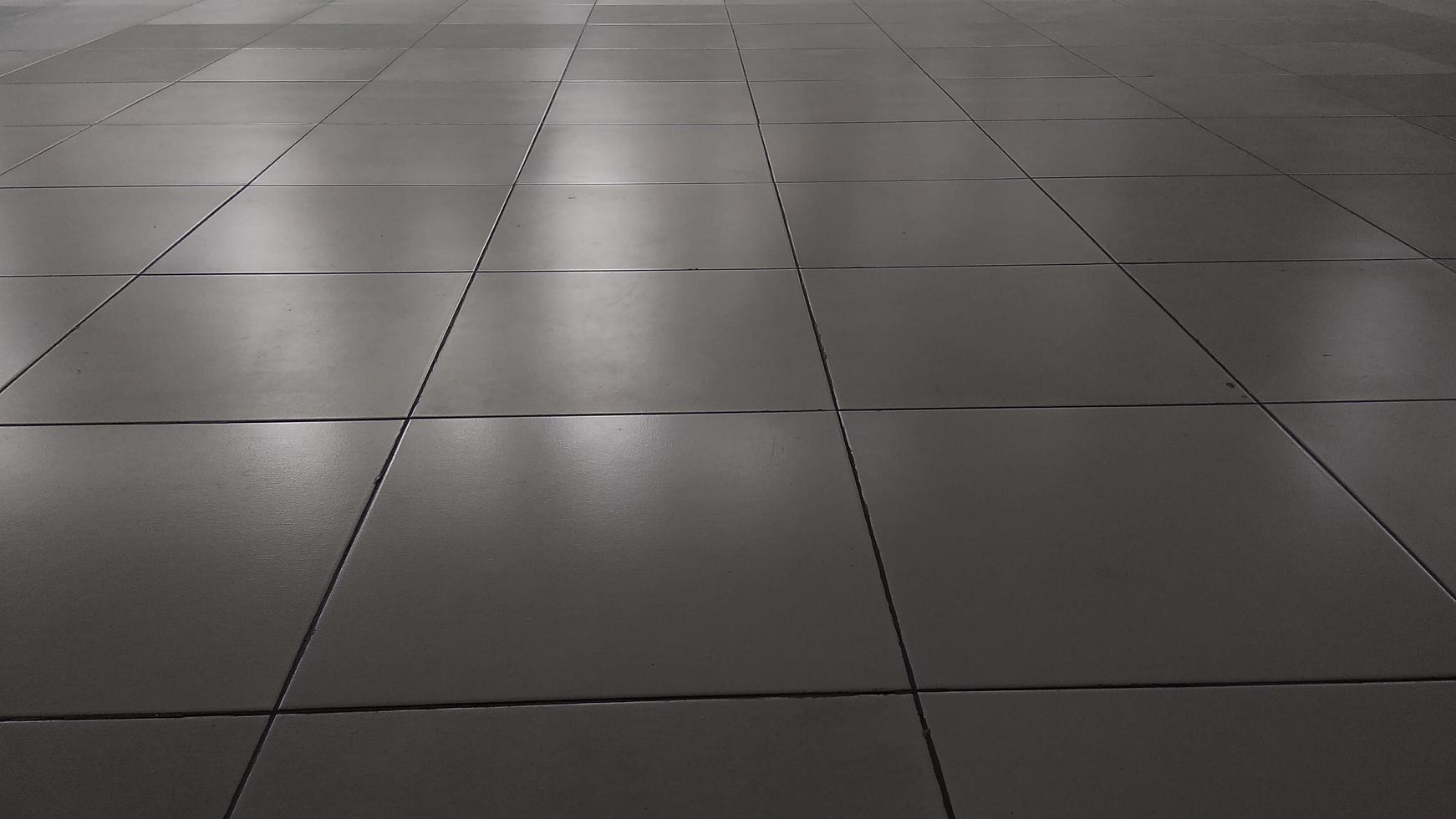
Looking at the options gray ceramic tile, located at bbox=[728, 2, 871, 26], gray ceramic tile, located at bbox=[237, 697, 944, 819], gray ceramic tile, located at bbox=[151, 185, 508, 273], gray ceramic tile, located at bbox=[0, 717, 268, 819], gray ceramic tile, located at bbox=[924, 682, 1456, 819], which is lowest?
gray ceramic tile, located at bbox=[924, 682, 1456, 819]

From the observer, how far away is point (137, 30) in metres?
6.17

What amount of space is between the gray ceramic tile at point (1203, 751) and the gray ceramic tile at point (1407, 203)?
207cm

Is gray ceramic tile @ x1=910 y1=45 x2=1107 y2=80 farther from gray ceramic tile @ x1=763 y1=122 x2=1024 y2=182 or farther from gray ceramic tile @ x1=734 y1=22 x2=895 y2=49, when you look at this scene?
gray ceramic tile @ x1=763 y1=122 x2=1024 y2=182

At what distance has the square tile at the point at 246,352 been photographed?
217 cm

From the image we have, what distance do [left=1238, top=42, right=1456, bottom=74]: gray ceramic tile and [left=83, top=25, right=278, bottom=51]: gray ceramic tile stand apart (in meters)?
5.55

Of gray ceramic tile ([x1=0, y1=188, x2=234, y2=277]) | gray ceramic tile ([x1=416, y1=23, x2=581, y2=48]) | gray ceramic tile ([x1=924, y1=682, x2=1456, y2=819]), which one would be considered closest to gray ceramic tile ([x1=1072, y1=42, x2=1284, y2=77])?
gray ceramic tile ([x1=416, y1=23, x2=581, y2=48])

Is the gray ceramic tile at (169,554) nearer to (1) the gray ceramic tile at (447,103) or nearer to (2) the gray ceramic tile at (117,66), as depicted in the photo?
(1) the gray ceramic tile at (447,103)

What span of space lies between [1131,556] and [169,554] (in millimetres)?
1578

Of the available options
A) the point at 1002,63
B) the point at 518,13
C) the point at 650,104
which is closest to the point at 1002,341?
the point at 650,104

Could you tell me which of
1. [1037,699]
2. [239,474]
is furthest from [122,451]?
[1037,699]

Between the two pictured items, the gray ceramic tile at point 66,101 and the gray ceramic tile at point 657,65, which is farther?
the gray ceramic tile at point 657,65

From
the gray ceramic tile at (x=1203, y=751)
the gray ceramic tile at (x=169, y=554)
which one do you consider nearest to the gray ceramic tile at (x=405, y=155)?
the gray ceramic tile at (x=169, y=554)

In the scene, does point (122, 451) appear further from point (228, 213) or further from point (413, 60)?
point (413, 60)

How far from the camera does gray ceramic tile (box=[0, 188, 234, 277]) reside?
2.89m
